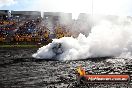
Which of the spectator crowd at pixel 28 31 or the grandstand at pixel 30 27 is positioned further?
the grandstand at pixel 30 27

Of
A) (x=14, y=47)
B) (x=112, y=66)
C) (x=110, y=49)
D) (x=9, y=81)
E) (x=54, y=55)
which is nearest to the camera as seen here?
(x=9, y=81)

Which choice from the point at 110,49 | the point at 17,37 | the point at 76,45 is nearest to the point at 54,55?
the point at 76,45

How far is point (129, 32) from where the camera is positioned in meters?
67.4

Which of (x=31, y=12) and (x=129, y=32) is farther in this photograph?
(x=31, y=12)

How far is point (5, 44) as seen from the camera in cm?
8869

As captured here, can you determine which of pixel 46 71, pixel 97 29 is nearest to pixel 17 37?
pixel 97 29

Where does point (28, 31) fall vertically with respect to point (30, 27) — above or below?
below

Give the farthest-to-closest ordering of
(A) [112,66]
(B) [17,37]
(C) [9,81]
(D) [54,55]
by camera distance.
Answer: (B) [17,37]
(D) [54,55]
(A) [112,66]
(C) [9,81]

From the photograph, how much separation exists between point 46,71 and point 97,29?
2817 cm

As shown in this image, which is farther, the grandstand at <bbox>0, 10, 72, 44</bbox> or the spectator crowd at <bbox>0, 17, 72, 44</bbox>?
the grandstand at <bbox>0, 10, 72, 44</bbox>

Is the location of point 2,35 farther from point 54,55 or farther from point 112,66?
point 112,66

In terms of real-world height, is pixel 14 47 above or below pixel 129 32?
below

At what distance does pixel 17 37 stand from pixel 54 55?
1479 inches

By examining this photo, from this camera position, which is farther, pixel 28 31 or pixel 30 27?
pixel 30 27
